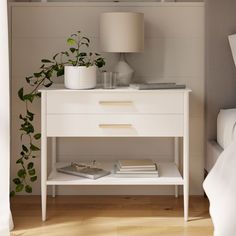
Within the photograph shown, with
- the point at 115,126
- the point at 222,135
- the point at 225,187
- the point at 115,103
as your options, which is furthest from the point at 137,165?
the point at 225,187

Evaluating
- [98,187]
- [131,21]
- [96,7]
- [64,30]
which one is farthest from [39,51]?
[98,187]

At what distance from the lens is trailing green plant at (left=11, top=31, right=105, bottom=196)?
10.8 ft

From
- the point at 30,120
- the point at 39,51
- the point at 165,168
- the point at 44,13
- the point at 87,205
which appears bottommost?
the point at 87,205

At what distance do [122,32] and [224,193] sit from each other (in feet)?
4.21

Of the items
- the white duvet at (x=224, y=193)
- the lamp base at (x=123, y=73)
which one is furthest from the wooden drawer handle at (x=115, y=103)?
the white duvet at (x=224, y=193)

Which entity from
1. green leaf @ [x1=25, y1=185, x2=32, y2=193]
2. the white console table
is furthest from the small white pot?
green leaf @ [x1=25, y1=185, x2=32, y2=193]

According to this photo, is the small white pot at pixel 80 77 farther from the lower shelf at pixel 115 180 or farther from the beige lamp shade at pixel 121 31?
the lower shelf at pixel 115 180

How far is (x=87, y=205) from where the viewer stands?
11.0 feet

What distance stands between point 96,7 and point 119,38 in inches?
16.3

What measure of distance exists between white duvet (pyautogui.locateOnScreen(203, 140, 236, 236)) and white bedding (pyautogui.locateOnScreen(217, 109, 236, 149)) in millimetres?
445

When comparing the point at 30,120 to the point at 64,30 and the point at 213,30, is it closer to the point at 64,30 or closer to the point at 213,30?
the point at 64,30

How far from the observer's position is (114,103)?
3018mm

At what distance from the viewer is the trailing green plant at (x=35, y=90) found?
3.29 metres

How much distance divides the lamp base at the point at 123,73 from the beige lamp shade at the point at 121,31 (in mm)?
149
